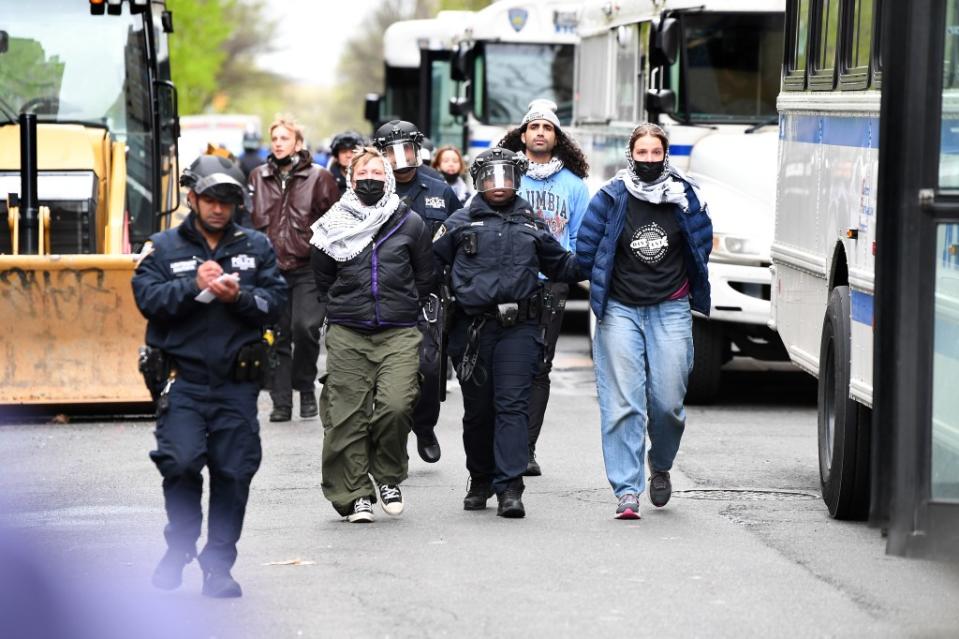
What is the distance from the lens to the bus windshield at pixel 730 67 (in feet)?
45.4

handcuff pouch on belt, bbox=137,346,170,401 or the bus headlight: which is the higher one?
the bus headlight

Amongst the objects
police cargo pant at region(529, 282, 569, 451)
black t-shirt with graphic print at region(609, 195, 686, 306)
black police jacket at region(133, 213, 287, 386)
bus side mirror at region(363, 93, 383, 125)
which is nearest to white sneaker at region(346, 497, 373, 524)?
police cargo pant at region(529, 282, 569, 451)

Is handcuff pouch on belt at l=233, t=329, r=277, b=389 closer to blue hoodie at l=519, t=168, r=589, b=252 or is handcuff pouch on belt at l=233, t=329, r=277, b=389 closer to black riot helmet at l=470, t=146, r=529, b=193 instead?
black riot helmet at l=470, t=146, r=529, b=193

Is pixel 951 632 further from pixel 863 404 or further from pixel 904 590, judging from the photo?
pixel 863 404

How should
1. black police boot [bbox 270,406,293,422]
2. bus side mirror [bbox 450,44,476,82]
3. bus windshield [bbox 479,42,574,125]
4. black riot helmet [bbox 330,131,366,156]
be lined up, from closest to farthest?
black police boot [bbox 270,406,293,422] → black riot helmet [bbox 330,131,366,156] → bus side mirror [bbox 450,44,476,82] → bus windshield [bbox 479,42,574,125]

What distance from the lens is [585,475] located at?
10.1m

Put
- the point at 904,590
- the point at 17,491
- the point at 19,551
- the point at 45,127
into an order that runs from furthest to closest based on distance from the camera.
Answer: the point at 45,127 < the point at 17,491 < the point at 19,551 < the point at 904,590

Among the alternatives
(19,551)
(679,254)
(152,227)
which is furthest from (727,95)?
(19,551)

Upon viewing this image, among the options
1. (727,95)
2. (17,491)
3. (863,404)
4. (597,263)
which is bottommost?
(17,491)

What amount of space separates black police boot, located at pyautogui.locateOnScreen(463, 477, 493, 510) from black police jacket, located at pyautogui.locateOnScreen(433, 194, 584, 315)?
2.75 feet

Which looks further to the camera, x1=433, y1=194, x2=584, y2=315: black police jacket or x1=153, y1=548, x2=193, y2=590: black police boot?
x1=433, y1=194, x2=584, y2=315: black police jacket

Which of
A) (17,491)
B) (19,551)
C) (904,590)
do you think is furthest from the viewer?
(17,491)

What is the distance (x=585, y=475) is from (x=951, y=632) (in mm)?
3812

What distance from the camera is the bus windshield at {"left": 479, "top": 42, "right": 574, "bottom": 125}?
798 inches
